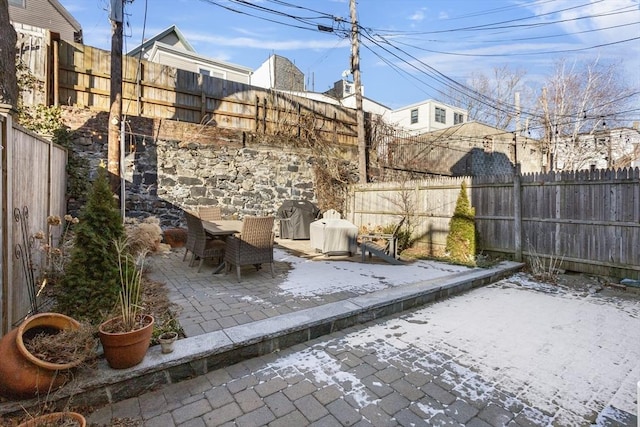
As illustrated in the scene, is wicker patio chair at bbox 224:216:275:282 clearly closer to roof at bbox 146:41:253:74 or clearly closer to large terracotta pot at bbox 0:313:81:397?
large terracotta pot at bbox 0:313:81:397

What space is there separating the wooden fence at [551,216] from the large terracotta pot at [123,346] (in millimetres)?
6337

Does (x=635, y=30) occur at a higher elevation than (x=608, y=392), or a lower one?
higher

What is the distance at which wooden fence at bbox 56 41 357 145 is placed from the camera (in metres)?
6.72

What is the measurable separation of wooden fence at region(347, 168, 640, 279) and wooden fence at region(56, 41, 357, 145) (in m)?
4.15

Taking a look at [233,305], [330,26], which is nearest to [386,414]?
[233,305]

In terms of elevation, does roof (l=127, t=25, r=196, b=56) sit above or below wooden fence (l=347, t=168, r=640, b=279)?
above

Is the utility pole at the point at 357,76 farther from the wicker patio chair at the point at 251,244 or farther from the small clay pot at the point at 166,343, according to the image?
the small clay pot at the point at 166,343

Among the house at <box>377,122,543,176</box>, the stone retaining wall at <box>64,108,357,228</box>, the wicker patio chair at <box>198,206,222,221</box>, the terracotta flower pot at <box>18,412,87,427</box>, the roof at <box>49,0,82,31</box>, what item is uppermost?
the roof at <box>49,0,82,31</box>

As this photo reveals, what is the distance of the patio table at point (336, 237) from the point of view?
6324 millimetres

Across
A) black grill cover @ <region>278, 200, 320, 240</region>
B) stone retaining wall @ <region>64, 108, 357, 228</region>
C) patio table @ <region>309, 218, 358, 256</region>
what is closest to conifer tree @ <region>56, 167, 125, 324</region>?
patio table @ <region>309, 218, 358, 256</region>

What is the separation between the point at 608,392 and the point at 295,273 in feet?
12.0

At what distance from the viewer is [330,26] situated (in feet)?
30.1

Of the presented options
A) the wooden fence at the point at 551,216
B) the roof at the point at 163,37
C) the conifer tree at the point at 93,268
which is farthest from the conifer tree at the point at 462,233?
the roof at the point at 163,37

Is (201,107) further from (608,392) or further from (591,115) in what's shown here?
(591,115)
